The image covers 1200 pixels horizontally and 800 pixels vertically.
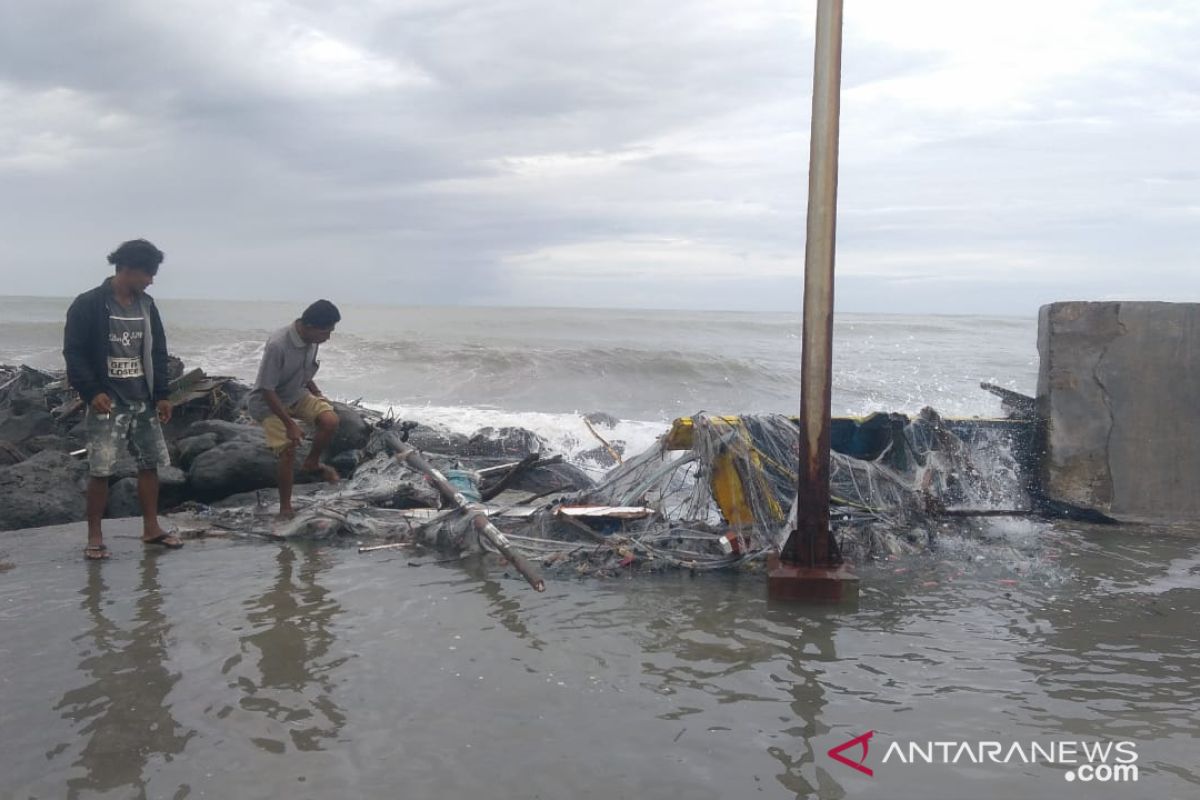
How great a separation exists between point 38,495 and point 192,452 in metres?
1.45

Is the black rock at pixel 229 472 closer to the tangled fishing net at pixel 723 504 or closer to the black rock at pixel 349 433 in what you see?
the tangled fishing net at pixel 723 504

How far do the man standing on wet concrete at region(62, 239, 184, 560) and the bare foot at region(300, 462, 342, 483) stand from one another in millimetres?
1409

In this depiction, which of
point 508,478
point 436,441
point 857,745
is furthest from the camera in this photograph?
point 436,441

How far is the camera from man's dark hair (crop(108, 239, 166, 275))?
6.17 m

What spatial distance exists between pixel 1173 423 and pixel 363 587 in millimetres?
5968

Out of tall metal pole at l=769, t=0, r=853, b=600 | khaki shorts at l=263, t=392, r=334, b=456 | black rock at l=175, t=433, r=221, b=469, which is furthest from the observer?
black rock at l=175, t=433, r=221, b=469

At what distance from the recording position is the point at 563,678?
417cm

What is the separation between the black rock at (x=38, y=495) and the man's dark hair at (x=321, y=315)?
267 centimetres

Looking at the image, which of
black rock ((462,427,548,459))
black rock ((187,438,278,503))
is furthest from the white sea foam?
black rock ((187,438,278,503))

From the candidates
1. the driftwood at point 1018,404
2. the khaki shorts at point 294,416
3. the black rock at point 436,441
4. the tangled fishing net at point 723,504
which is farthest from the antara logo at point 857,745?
the black rock at point 436,441

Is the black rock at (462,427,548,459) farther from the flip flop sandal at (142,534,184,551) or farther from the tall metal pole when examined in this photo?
→ the tall metal pole

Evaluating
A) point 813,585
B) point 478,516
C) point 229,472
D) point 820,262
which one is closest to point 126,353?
point 229,472

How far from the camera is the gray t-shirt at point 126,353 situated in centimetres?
A: 619

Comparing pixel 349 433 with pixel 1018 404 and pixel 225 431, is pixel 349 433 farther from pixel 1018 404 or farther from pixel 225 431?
pixel 1018 404
